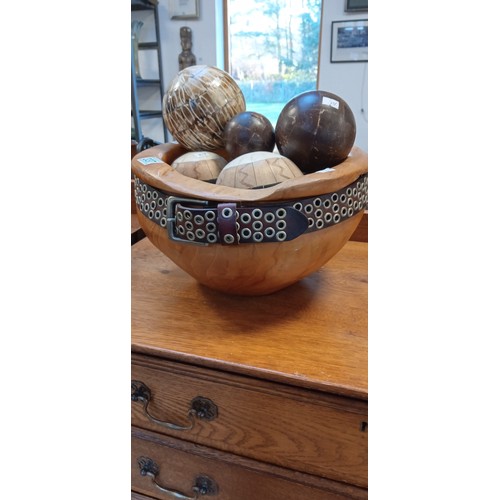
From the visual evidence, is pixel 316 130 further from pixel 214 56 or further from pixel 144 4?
pixel 144 4

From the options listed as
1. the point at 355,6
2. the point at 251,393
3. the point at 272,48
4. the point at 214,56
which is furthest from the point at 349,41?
the point at 251,393

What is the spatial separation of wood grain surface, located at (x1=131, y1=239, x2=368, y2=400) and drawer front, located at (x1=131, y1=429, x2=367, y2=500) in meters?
0.14

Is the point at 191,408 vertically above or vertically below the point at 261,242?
below

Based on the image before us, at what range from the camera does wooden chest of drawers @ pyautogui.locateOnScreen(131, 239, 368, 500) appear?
443mm

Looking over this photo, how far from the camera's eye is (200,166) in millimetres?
522

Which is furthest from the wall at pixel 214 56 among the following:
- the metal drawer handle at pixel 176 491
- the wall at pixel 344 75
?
the metal drawer handle at pixel 176 491

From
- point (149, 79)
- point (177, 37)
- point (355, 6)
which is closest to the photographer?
point (355, 6)

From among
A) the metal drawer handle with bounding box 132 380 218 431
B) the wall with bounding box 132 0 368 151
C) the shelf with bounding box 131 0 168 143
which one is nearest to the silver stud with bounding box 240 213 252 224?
the metal drawer handle with bounding box 132 380 218 431

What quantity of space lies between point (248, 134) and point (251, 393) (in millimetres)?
323

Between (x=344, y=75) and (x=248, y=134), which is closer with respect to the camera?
(x=248, y=134)

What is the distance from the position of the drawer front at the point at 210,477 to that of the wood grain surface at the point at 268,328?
144mm

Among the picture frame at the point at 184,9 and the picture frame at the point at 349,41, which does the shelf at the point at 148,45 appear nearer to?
the picture frame at the point at 184,9

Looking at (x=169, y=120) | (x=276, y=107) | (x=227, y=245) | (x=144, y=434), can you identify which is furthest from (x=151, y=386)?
(x=276, y=107)
